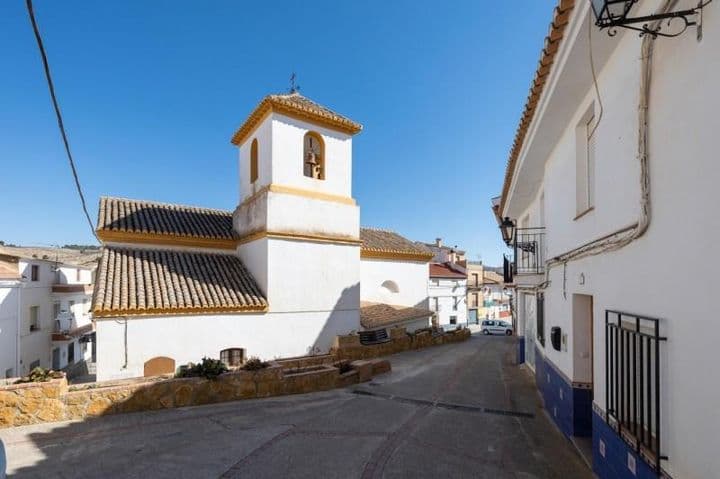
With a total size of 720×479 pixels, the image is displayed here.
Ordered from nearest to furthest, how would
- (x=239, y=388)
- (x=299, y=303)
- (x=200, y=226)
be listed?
(x=239, y=388), (x=299, y=303), (x=200, y=226)

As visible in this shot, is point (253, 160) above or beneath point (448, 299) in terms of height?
above

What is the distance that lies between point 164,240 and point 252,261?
3.09 m

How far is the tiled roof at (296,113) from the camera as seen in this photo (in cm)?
1328

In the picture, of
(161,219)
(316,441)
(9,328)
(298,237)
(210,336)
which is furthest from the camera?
(9,328)

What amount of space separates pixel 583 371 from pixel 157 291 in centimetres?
1083

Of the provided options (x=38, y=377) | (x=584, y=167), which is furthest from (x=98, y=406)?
(x=584, y=167)

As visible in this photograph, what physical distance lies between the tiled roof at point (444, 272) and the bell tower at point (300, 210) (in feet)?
67.2

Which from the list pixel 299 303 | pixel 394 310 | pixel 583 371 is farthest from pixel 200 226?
pixel 583 371

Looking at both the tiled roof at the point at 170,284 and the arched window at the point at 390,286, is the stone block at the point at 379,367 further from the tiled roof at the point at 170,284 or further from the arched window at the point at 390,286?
the arched window at the point at 390,286

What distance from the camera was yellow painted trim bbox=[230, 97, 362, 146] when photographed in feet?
43.5

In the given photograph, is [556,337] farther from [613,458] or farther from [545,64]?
[545,64]

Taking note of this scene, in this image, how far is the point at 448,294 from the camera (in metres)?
34.7

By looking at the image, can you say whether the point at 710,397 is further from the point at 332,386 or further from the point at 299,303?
the point at 299,303

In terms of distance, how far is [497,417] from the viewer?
8125 mm
